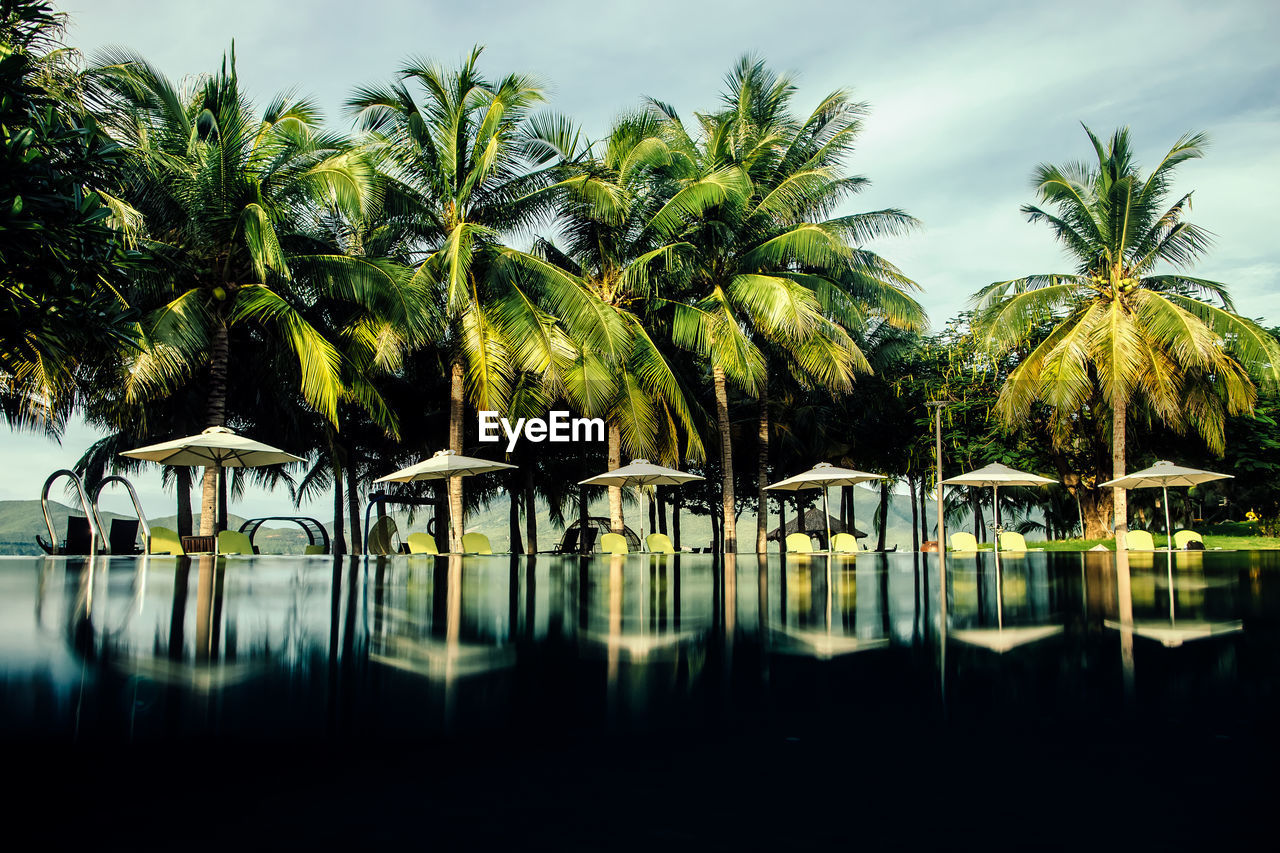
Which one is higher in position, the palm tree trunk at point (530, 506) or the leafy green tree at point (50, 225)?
the leafy green tree at point (50, 225)

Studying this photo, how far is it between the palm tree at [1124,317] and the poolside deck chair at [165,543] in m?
19.4

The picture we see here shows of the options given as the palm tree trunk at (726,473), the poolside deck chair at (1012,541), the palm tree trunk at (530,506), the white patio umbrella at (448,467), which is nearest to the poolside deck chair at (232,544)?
the white patio umbrella at (448,467)

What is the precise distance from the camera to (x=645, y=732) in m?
2.19

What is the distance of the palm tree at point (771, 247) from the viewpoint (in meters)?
20.5

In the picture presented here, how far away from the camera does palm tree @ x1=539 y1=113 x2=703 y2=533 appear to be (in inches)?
747

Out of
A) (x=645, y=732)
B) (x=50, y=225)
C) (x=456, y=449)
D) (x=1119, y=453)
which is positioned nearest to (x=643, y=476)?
(x=456, y=449)

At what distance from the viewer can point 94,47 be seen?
16.2 m

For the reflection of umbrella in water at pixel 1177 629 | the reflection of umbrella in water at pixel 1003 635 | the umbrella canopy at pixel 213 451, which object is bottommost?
the reflection of umbrella in water at pixel 1177 629

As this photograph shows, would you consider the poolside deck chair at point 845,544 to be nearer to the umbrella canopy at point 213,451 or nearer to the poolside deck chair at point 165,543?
the umbrella canopy at point 213,451

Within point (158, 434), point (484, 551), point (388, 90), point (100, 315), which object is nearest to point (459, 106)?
point (388, 90)

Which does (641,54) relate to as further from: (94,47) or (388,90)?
(94,47)

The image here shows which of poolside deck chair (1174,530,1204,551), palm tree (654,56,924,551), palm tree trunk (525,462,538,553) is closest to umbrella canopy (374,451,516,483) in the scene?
palm tree (654,56,924,551)

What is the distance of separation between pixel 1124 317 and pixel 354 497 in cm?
2256

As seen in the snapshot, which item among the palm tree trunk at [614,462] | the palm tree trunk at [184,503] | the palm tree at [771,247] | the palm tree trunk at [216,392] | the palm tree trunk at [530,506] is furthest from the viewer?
the palm tree trunk at [530,506]
